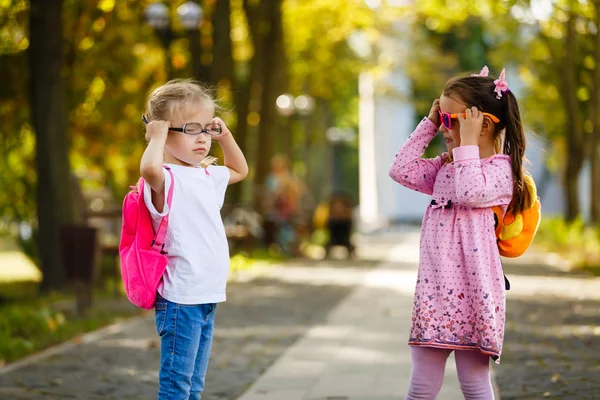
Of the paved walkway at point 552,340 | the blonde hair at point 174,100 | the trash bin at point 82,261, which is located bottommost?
the paved walkway at point 552,340

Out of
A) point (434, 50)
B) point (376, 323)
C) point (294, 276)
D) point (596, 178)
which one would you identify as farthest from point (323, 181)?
point (376, 323)

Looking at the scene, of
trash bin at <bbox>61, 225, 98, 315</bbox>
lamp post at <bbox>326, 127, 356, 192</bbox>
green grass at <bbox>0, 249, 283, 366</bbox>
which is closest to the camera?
green grass at <bbox>0, 249, 283, 366</bbox>

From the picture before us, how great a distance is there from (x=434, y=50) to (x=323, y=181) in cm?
611

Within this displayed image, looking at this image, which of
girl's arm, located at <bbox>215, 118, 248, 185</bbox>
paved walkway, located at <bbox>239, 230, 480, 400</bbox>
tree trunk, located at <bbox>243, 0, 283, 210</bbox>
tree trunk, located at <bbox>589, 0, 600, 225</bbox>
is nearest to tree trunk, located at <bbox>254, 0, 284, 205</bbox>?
tree trunk, located at <bbox>243, 0, 283, 210</bbox>

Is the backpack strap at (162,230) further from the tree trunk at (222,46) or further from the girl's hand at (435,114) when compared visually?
the tree trunk at (222,46)

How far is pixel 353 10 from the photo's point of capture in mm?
31359

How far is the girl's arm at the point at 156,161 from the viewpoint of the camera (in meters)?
4.48

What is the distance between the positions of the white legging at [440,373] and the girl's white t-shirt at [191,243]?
841 mm

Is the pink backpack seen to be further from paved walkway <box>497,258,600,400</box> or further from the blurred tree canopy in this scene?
the blurred tree canopy

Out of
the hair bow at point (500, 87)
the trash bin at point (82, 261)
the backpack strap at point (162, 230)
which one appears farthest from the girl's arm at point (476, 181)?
the trash bin at point (82, 261)

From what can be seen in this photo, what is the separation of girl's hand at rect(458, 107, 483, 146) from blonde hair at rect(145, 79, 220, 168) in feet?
3.29

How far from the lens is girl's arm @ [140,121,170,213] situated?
4480 millimetres

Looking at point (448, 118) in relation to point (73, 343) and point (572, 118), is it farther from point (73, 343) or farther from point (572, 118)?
point (572, 118)

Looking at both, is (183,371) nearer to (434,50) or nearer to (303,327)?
Answer: (303,327)
